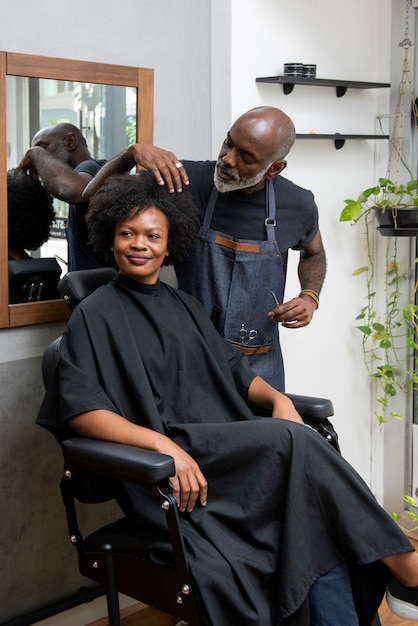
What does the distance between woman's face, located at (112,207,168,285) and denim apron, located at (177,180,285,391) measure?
33 cm

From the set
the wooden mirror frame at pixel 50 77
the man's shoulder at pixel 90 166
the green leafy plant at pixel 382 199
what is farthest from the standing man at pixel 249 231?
the green leafy plant at pixel 382 199

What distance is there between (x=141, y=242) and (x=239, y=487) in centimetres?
69

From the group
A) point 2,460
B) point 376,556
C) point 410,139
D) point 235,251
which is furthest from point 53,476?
point 410,139

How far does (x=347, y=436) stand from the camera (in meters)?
3.70

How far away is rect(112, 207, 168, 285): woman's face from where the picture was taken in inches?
91.1

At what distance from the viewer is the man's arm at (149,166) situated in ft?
7.97

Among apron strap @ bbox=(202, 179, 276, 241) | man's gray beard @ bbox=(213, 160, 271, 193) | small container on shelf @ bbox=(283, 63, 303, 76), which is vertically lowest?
apron strap @ bbox=(202, 179, 276, 241)

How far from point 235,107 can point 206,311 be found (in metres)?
0.78

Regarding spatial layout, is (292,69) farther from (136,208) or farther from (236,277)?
(136,208)

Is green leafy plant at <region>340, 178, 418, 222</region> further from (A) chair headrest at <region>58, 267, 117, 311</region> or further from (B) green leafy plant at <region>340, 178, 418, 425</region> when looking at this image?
(A) chair headrest at <region>58, 267, 117, 311</region>

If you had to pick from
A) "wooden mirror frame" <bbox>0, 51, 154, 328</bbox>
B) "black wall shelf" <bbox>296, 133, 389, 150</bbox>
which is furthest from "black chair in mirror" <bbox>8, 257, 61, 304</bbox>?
"black wall shelf" <bbox>296, 133, 389, 150</bbox>

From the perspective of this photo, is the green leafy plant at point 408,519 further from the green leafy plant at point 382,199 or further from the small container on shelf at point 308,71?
the small container on shelf at point 308,71

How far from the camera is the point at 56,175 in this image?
2.59m

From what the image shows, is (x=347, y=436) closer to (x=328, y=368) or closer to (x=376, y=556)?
(x=328, y=368)
